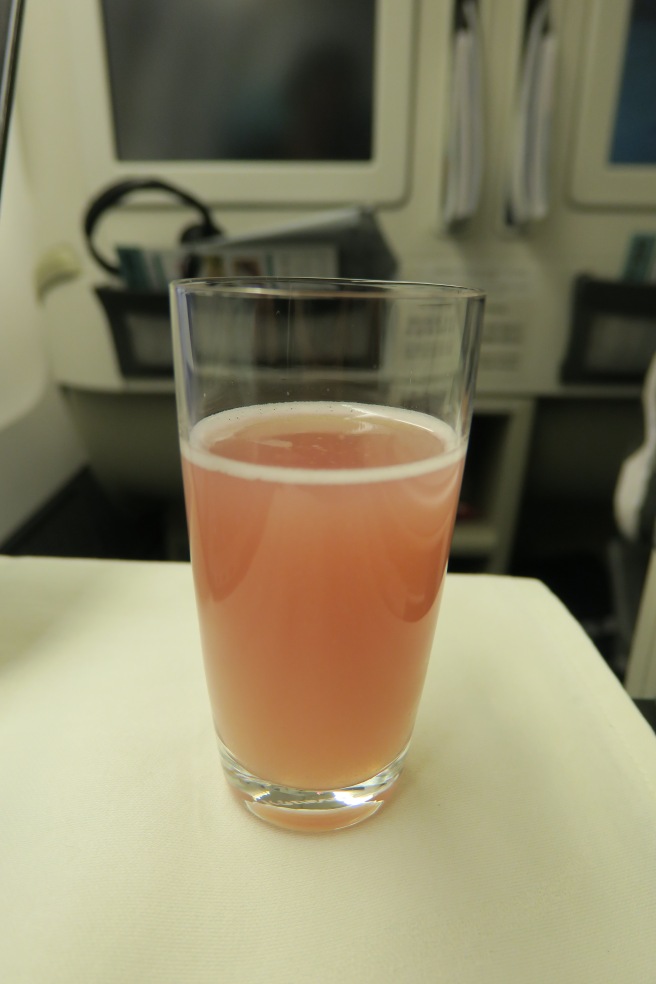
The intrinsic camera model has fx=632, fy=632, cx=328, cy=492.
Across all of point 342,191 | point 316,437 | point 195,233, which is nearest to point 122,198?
point 195,233

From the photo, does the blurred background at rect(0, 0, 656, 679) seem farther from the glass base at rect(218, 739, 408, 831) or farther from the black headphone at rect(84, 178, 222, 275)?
the glass base at rect(218, 739, 408, 831)

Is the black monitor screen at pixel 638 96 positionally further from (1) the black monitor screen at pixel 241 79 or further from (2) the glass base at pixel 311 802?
(2) the glass base at pixel 311 802

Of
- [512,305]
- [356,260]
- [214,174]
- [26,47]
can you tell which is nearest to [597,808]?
[356,260]

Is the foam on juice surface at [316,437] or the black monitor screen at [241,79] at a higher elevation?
the black monitor screen at [241,79]

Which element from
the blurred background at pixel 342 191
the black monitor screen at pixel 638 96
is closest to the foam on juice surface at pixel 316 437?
the blurred background at pixel 342 191

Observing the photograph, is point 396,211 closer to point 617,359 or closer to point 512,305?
point 512,305

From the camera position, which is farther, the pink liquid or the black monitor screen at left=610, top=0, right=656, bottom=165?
the black monitor screen at left=610, top=0, right=656, bottom=165

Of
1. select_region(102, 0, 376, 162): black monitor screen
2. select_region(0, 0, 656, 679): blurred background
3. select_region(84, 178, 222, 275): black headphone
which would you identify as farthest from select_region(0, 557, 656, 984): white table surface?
select_region(102, 0, 376, 162): black monitor screen
